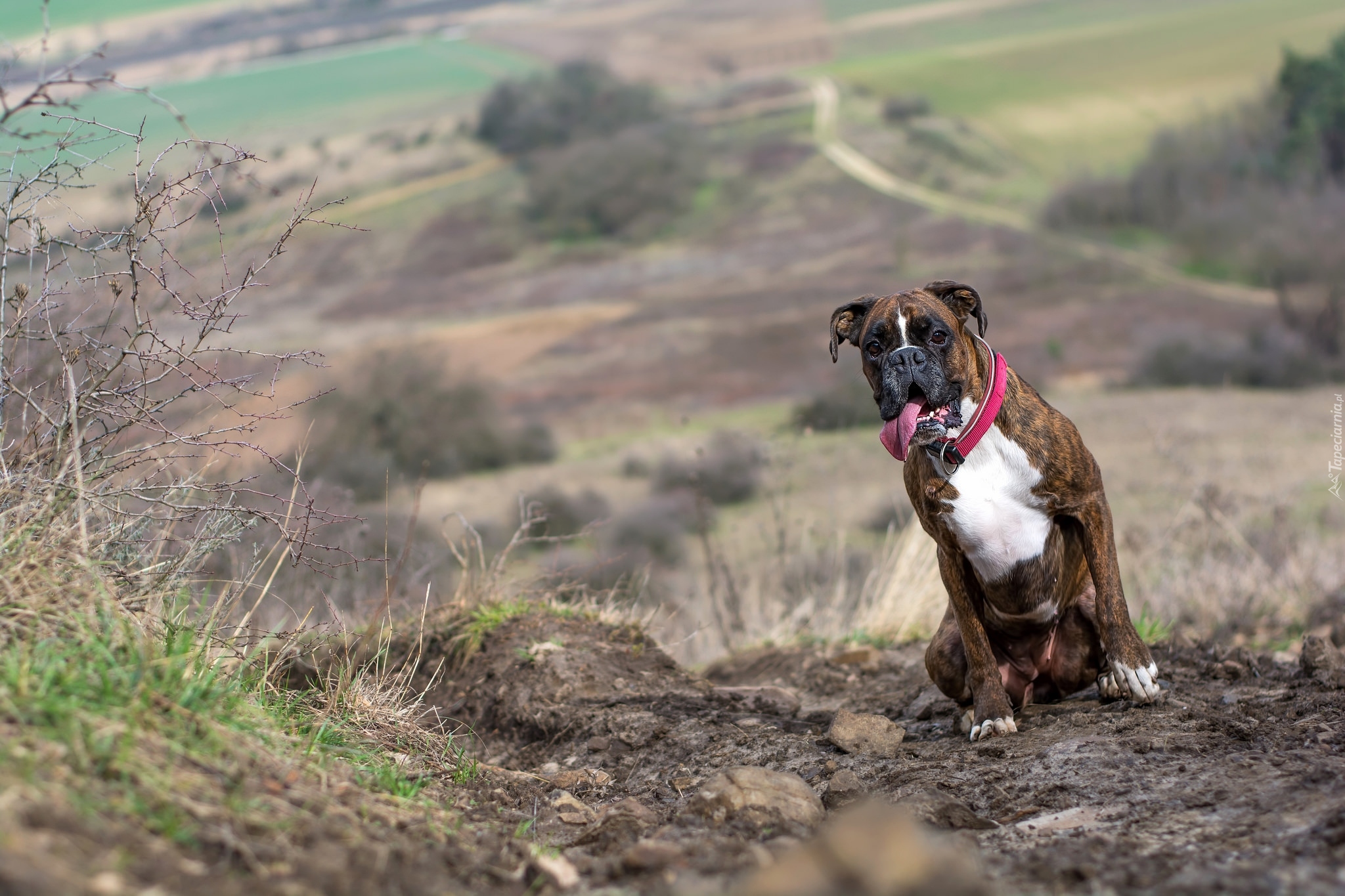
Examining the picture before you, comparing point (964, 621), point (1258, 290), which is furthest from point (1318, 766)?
point (1258, 290)

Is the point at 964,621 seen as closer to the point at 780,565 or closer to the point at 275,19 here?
the point at 780,565

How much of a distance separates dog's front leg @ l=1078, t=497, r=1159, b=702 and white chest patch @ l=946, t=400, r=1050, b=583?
0.28 meters

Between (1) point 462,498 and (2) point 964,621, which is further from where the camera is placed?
(1) point 462,498

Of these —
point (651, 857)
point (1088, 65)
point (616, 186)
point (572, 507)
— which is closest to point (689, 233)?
point (616, 186)

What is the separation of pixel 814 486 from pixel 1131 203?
3130cm

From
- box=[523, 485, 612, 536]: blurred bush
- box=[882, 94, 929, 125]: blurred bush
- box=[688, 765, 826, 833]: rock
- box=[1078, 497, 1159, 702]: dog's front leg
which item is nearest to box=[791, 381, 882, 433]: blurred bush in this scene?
box=[523, 485, 612, 536]: blurred bush

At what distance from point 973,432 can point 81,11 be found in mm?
68002

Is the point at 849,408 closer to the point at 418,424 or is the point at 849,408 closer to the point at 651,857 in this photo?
the point at 418,424

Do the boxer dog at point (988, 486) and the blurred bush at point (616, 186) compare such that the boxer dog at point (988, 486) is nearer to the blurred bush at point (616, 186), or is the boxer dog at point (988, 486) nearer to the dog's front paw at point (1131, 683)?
the dog's front paw at point (1131, 683)

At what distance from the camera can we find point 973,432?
16.6 ft

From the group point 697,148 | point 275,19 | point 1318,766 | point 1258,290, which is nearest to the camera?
point 1318,766

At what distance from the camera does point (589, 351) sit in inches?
1501

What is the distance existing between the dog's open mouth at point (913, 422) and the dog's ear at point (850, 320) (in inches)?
22.5

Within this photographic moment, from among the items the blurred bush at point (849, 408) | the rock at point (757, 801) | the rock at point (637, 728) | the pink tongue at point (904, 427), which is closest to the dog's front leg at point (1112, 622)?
the pink tongue at point (904, 427)
